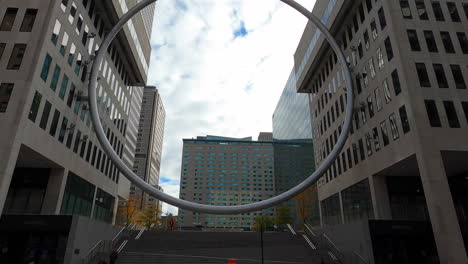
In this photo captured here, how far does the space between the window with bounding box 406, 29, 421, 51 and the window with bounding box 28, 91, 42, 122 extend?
2929 centimetres

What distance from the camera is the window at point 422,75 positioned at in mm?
24422

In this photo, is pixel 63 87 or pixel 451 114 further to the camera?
pixel 63 87

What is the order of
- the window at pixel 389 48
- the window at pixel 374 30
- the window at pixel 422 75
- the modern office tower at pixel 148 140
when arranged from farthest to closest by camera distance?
the modern office tower at pixel 148 140 < the window at pixel 374 30 < the window at pixel 389 48 < the window at pixel 422 75

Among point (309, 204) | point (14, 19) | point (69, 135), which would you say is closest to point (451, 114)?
point (69, 135)

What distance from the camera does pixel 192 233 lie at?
2891 centimetres

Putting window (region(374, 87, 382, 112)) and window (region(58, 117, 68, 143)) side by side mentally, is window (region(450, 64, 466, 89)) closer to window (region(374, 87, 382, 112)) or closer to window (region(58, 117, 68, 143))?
window (region(374, 87, 382, 112))

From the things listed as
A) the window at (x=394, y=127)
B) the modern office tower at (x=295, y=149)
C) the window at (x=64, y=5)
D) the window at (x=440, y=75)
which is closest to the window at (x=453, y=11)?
the window at (x=440, y=75)

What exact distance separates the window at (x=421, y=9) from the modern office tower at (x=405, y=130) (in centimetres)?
10

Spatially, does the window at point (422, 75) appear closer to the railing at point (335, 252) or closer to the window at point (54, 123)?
the railing at point (335, 252)

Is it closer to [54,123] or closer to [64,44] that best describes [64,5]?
[64,44]

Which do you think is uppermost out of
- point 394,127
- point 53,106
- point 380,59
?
point 380,59

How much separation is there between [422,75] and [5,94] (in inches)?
1210

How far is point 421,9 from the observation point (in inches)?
1069

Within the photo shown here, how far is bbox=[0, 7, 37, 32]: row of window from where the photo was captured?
2384cm
